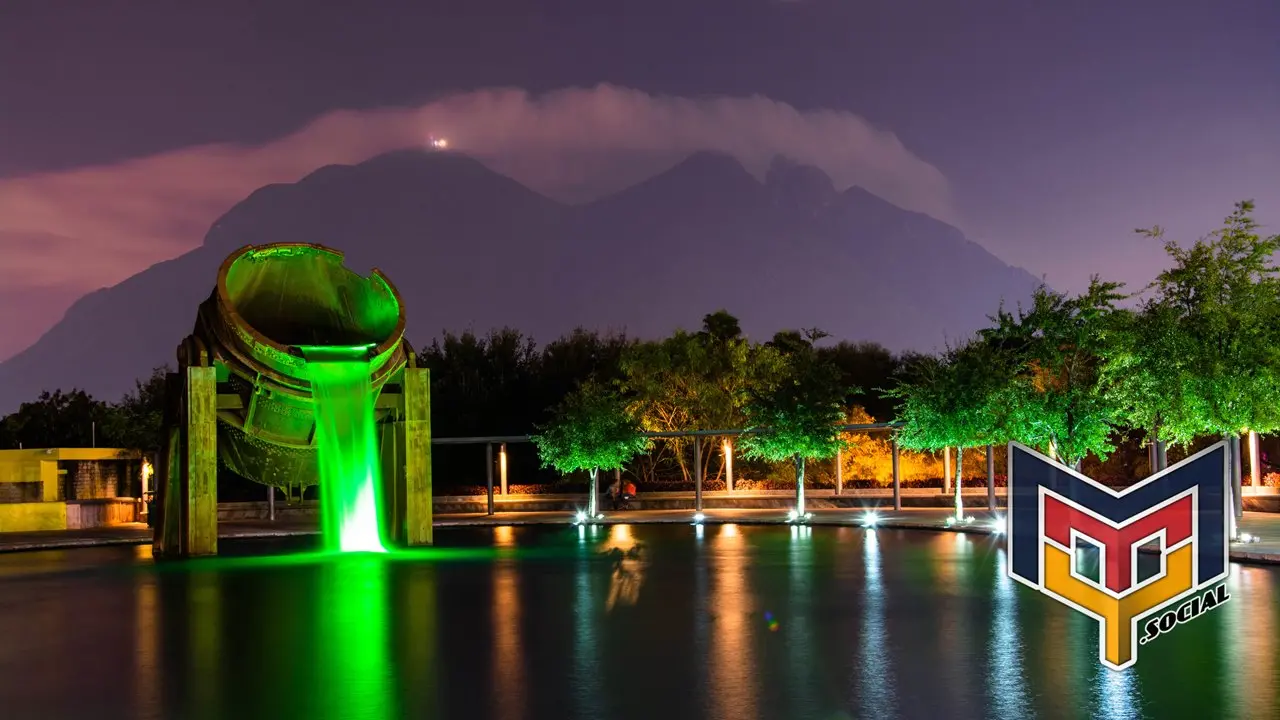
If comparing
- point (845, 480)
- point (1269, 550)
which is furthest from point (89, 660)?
point (845, 480)

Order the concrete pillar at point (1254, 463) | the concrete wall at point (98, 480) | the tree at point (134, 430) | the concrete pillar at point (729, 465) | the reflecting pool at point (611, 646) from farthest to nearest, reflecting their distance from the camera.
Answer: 1. the concrete pillar at point (729, 465)
2. the tree at point (134, 430)
3. the concrete wall at point (98, 480)
4. the concrete pillar at point (1254, 463)
5. the reflecting pool at point (611, 646)

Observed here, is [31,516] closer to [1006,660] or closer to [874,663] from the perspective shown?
[874,663]

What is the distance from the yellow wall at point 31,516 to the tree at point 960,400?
79.2 feet

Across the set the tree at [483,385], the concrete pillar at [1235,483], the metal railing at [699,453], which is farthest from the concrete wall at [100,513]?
the concrete pillar at [1235,483]

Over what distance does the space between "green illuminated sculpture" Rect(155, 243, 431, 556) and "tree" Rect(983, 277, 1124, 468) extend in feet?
42.0

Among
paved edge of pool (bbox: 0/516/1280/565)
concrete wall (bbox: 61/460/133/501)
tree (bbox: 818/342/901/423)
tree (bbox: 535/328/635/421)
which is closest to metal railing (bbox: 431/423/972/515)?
paved edge of pool (bbox: 0/516/1280/565)

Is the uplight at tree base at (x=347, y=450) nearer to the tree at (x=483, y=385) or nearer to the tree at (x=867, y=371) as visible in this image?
the tree at (x=483, y=385)

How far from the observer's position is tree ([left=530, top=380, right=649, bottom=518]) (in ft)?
128

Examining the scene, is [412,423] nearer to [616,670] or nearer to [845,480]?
[616,670]

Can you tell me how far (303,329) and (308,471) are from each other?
135 inches

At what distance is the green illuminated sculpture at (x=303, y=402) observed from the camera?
25016 millimetres

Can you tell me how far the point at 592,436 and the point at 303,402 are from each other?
14.2m

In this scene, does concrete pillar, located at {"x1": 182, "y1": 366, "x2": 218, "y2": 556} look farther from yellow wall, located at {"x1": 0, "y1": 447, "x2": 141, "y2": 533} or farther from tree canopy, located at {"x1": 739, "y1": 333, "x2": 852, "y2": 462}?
tree canopy, located at {"x1": 739, "y1": 333, "x2": 852, "y2": 462}

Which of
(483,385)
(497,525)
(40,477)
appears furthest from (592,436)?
(483,385)
